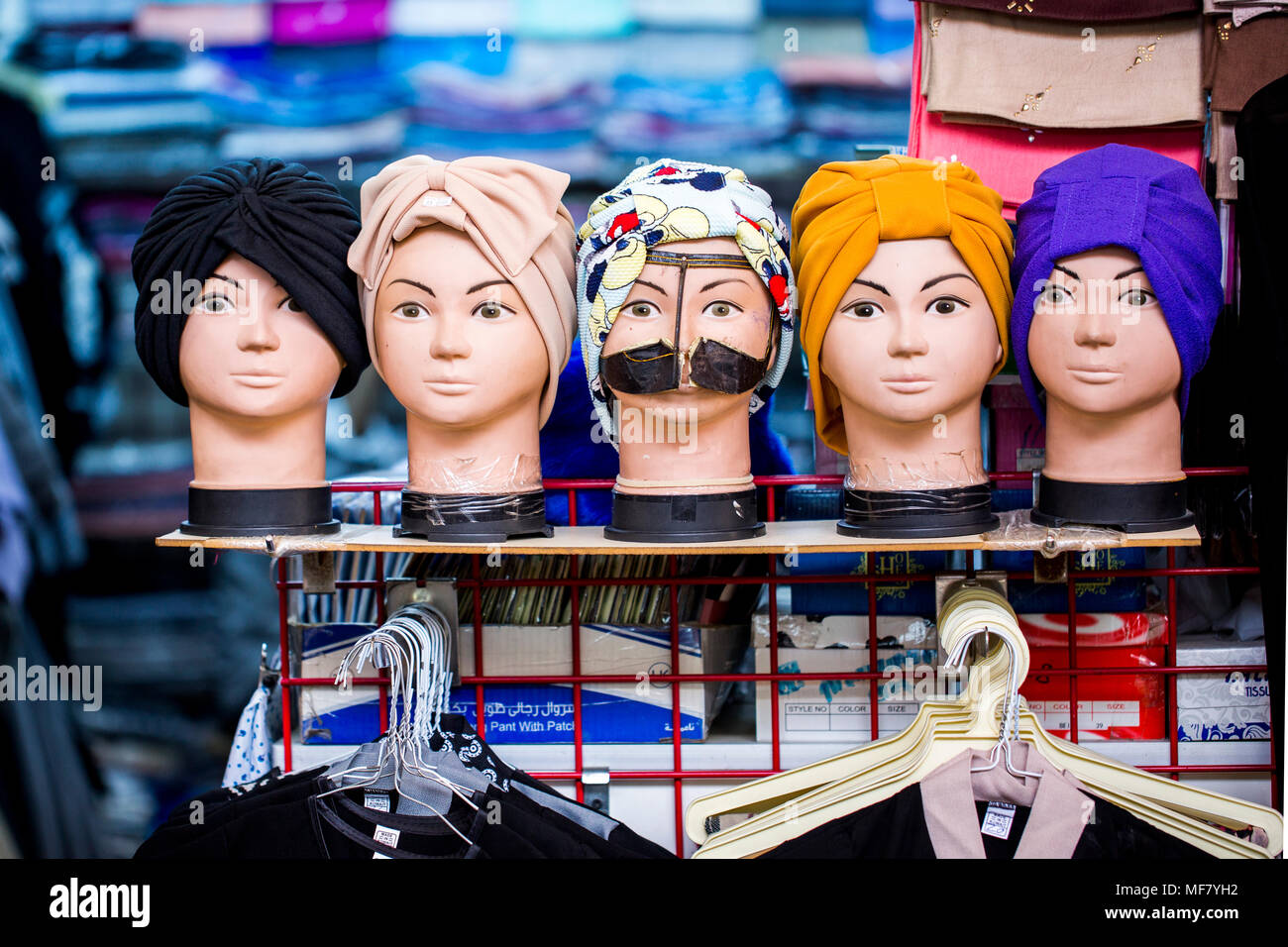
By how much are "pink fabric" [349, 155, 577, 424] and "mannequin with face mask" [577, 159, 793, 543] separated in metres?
0.06

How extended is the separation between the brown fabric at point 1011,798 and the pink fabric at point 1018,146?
1195 millimetres

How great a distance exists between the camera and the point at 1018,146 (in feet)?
7.41

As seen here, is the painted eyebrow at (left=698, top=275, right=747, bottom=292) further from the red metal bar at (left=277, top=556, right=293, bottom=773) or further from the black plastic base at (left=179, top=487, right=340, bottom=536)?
the red metal bar at (left=277, top=556, right=293, bottom=773)

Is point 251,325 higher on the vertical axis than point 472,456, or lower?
higher

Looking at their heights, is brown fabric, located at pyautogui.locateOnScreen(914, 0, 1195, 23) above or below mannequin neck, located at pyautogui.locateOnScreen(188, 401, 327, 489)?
above

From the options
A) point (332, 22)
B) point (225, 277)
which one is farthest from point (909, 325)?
point (332, 22)

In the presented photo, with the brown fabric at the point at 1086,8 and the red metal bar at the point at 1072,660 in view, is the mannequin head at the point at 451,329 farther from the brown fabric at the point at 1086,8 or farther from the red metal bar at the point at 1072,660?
the brown fabric at the point at 1086,8

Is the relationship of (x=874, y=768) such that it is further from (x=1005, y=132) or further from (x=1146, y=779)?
(x=1005, y=132)

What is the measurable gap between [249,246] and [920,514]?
129cm

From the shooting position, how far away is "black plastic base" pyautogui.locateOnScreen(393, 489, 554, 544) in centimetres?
187

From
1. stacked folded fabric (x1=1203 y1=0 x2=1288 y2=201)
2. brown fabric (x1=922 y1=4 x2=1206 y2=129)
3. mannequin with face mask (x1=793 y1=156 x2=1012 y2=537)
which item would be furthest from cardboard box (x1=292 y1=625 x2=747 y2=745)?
stacked folded fabric (x1=1203 y1=0 x2=1288 y2=201)

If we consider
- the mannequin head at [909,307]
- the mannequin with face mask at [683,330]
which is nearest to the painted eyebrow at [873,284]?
the mannequin head at [909,307]

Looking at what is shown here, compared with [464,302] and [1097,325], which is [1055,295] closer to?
[1097,325]

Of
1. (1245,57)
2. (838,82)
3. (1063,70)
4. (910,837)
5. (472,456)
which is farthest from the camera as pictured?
(838,82)
